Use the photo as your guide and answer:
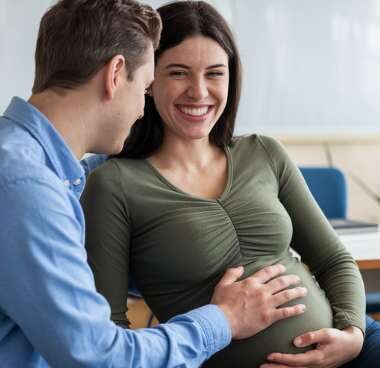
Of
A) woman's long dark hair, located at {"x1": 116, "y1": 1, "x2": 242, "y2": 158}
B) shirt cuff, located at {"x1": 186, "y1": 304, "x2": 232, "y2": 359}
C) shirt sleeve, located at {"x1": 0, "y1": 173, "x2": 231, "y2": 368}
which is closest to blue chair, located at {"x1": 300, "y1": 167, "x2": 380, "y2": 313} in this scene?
woman's long dark hair, located at {"x1": 116, "y1": 1, "x2": 242, "y2": 158}

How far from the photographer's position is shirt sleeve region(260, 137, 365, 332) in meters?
1.51

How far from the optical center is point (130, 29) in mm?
1041

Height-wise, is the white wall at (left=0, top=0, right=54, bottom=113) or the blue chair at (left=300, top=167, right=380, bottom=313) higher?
the white wall at (left=0, top=0, right=54, bottom=113)

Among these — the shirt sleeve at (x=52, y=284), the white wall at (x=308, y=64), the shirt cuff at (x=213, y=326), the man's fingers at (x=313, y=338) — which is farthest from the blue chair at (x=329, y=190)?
the shirt sleeve at (x=52, y=284)

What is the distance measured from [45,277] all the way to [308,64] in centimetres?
320

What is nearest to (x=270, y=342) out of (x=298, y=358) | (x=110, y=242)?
(x=298, y=358)

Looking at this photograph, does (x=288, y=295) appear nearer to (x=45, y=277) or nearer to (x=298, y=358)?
(x=298, y=358)

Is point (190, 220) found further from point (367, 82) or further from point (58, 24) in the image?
point (367, 82)

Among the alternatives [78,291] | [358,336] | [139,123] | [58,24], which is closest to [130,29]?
[58,24]

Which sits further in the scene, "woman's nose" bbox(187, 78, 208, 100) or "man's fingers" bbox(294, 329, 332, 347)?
"woman's nose" bbox(187, 78, 208, 100)

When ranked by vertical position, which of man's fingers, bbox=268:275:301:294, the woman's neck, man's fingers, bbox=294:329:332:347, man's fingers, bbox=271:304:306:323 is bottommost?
man's fingers, bbox=294:329:332:347

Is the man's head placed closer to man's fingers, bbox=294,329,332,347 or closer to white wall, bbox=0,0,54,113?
man's fingers, bbox=294,329,332,347

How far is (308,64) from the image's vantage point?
12.5 ft

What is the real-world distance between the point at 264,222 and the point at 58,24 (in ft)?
2.18
